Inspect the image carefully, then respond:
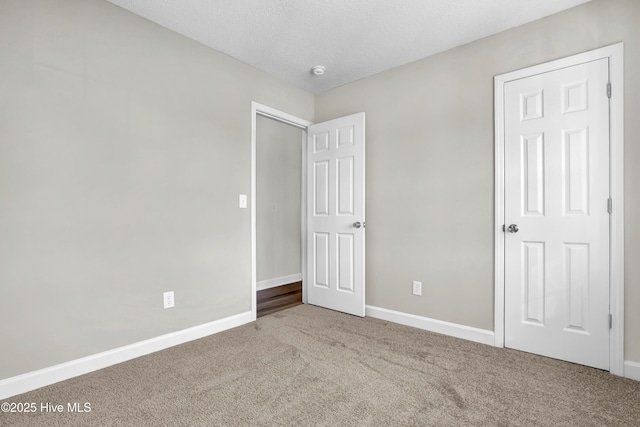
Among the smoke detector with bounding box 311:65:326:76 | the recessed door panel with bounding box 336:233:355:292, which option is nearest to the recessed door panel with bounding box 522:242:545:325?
the recessed door panel with bounding box 336:233:355:292

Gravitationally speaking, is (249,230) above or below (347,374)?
above

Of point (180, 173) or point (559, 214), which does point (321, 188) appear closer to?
point (180, 173)

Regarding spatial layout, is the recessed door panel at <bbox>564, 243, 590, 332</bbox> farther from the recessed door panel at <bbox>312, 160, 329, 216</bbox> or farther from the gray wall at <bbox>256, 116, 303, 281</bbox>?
the gray wall at <bbox>256, 116, 303, 281</bbox>

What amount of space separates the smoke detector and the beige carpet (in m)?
2.57

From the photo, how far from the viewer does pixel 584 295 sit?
2.20m

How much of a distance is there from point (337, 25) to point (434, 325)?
2679mm

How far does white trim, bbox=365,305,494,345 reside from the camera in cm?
263

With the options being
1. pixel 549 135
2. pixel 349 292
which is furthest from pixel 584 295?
pixel 349 292

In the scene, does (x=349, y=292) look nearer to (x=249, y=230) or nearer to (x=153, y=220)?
(x=249, y=230)

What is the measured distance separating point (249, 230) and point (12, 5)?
7.25ft

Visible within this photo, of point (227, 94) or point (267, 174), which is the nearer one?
point (227, 94)

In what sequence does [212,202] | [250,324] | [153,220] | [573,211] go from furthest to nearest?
1. [250,324]
2. [212,202]
3. [153,220]
4. [573,211]

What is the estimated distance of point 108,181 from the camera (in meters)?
2.24

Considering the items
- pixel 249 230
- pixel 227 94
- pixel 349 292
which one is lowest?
pixel 349 292
